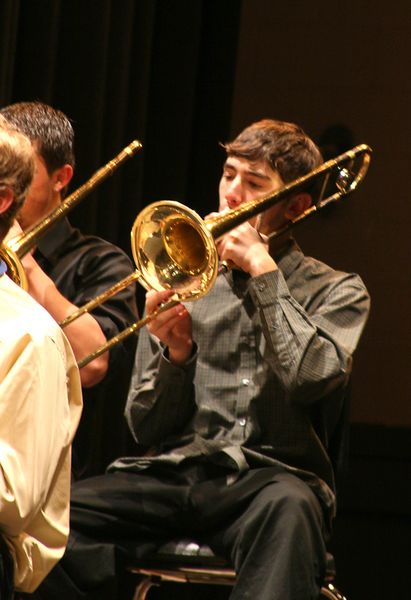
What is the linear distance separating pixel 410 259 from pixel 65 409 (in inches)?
112

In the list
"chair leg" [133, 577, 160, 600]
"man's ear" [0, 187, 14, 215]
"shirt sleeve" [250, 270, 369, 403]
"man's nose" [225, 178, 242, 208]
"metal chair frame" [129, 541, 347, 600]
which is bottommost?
"chair leg" [133, 577, 160, 600]

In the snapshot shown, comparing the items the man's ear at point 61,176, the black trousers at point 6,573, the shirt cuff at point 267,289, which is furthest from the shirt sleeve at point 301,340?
the black trousers at point 6,573

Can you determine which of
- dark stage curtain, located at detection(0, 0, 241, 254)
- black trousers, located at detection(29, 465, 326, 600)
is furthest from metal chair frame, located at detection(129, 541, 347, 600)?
dark stage curtain, located at detection(0, 0, 241, 254)

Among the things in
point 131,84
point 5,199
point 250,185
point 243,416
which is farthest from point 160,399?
point 131,84

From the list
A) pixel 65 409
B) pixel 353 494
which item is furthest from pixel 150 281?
pixel 353 494

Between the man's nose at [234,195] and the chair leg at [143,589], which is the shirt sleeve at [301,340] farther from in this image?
the chair leg at [143,589]

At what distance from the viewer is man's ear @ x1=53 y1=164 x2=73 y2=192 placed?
301cm

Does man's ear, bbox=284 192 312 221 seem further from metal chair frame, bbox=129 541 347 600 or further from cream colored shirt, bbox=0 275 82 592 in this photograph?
cream colored shirt, bbox=0 275 82 592

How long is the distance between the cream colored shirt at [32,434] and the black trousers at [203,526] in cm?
62

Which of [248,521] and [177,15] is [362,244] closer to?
[177,15]

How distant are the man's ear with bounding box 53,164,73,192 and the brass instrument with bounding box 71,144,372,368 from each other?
11.8 inches

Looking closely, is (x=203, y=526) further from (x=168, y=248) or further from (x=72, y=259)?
(x=72, y=259)

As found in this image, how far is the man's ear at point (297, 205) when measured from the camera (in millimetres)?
2980

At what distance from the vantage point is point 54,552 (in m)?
1.97
